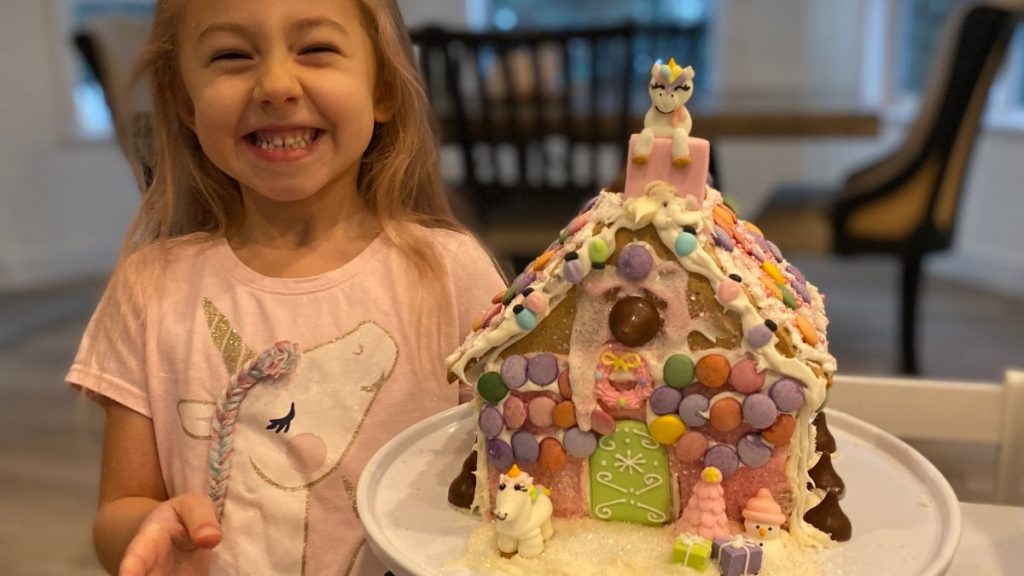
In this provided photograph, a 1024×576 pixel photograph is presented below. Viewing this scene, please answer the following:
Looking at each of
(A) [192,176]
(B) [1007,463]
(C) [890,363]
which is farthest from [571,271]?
(C) [890,363]

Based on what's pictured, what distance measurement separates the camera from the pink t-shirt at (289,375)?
0.86 m

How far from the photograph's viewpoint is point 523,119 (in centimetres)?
231

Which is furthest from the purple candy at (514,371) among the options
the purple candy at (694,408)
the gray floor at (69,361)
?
the gray floor at (69,361)

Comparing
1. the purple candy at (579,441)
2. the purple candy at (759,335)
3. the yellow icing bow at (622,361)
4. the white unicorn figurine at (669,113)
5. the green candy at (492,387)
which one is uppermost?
the white unicorn figurine at (669,113)

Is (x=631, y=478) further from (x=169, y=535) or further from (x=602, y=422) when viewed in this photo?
(x=169, y=535)

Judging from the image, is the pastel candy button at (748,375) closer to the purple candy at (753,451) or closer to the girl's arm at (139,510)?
the purple candy at (753,451)

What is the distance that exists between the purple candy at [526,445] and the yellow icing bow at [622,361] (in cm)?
8

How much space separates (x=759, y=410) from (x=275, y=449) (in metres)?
0.44

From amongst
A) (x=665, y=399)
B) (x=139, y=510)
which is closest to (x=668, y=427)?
(x=665, y=399)

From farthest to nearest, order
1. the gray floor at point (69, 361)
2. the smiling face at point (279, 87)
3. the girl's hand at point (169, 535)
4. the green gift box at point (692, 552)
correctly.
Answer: the gray floor at point (69, 361) → the smiling face at point (279, 87) → the girl's hand at point (169, 535) → the green gift box at point (692, 552)

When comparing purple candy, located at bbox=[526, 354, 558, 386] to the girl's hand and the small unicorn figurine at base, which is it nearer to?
the small unicorn figurine at base

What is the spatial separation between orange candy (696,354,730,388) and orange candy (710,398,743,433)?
14mm

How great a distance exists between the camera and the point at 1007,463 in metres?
0.98

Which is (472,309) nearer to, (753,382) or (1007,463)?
(753,382)
